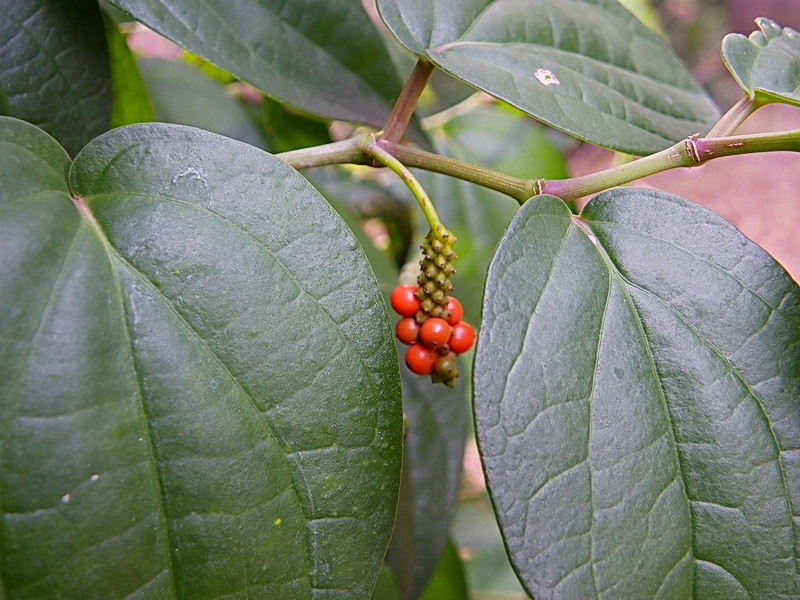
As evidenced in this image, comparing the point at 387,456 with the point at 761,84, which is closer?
the point at 387,456

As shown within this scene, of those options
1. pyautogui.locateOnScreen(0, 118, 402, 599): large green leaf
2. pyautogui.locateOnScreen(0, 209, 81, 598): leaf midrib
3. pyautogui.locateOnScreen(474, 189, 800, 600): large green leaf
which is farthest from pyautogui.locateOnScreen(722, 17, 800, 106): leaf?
pyautogui.locateOnScreen(0, 209, 81, 598): leaf midrib

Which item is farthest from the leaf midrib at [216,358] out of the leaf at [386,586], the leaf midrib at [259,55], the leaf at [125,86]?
the leaf at [386,586]

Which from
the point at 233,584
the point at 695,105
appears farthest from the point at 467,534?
the point at 233,584

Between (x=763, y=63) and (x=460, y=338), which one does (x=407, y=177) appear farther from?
(x=763, y=63)

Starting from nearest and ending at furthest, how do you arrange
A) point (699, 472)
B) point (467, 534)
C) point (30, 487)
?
point (30, 487) → point (699, 472) → point (467, 534)

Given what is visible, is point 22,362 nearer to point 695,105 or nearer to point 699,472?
point 699,472

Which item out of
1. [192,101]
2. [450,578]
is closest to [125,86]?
[192,101]

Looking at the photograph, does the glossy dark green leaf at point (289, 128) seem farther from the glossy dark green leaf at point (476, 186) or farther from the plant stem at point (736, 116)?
the plant stem at point (736, 116)
